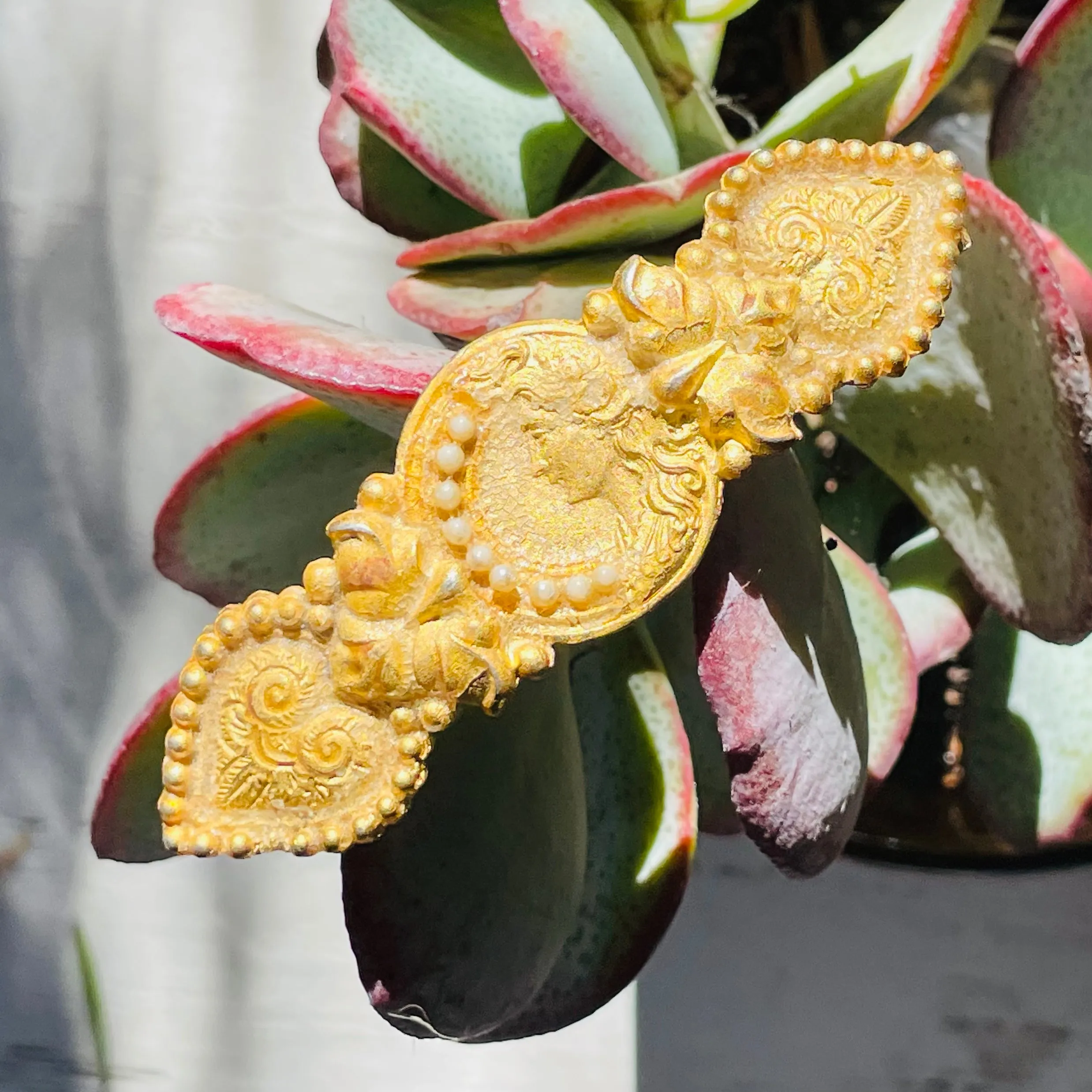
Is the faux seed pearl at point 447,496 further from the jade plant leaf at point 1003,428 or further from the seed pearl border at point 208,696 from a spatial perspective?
the jade plant leaf at point 1003,428

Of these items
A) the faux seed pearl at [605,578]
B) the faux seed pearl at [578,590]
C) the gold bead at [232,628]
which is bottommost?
the gold bead at [232,628]

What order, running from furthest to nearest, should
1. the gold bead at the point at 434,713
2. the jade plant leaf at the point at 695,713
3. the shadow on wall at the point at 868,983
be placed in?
the shadow on wall at the point at 868,983 < the jade plant leaf at the point at 695,713 < the gold bead at the point at 434,713

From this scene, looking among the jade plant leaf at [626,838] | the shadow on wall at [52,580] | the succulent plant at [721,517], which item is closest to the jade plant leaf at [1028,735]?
the succulent plant at [721,517]

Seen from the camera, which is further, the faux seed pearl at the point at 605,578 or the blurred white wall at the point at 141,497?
the blurred white wall at the point at 141,497

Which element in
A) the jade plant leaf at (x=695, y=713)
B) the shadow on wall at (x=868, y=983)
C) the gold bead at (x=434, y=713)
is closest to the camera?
the gold bead at (x=434, y=713)

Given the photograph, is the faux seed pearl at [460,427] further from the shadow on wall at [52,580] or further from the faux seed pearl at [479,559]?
the shadow on wall at [52,580]

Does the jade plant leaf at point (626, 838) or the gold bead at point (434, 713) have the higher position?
the gold bead at point (434, 713)
